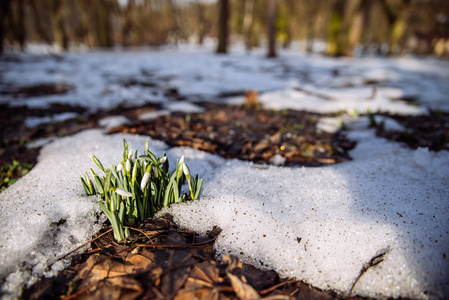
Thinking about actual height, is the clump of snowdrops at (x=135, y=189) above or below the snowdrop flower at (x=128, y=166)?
below

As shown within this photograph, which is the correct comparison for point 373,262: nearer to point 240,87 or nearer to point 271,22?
point 240,87

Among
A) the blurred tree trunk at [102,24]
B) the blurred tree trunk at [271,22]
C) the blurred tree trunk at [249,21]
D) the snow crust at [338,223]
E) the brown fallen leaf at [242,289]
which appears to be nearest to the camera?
the brown fallen leaf at [242,289]

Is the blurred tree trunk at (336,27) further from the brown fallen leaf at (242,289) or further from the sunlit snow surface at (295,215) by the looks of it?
the brown fallen leaf at (242,289)

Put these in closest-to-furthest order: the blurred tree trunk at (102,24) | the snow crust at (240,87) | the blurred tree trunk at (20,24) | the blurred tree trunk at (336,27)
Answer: the snow crust at (240,87)
the blurred tree trunk at (20,24)
the blurred tree trunk at (336,27)
the blurred tree trunk at (102,24)

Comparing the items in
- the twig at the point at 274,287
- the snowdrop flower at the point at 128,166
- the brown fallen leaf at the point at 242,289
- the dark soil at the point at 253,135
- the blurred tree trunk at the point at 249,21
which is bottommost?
the twig at the point at 274,287

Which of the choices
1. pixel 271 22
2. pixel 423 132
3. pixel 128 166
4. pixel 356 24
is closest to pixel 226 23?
pixel 271 22

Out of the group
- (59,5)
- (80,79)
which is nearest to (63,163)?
(80,79)

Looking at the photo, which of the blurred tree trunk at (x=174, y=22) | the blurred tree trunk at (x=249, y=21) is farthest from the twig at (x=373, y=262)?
the blurred tree trunk at (x=174, y=22)
